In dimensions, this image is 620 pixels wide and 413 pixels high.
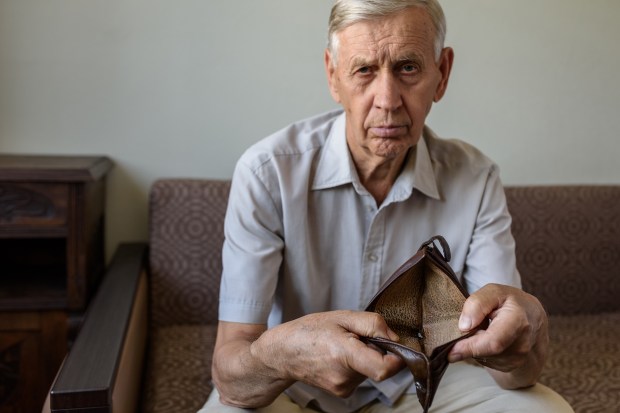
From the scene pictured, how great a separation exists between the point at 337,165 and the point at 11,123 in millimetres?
1048

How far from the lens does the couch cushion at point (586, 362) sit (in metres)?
1.59

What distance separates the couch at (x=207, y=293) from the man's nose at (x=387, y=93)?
654mm

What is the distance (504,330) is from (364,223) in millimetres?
443

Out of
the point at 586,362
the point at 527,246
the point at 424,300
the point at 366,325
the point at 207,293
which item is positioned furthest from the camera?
the point at 527,246

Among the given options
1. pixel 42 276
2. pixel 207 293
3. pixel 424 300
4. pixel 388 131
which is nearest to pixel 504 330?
pixel 424 300

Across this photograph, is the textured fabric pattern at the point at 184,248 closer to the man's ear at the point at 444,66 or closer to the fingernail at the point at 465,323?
the man's ear at the point at 444,66

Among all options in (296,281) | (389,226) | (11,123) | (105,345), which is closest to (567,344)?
(389,226)

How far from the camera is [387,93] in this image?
1178 mm

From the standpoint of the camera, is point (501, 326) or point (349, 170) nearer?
point (501, 326)

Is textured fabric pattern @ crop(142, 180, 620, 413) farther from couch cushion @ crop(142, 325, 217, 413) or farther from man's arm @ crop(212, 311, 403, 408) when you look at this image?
man's arm @ crop(212, 311, 403, 408)

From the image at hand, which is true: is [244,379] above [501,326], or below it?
below

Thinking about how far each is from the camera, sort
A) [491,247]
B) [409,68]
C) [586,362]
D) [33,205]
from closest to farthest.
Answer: [409,68]
[491,247]
[33,205]
[586,362]

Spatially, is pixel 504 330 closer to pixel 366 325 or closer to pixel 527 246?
pixel 366 325

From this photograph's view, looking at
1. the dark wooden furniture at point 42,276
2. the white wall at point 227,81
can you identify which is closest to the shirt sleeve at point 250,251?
the dark wooden furniture at point 42,276
